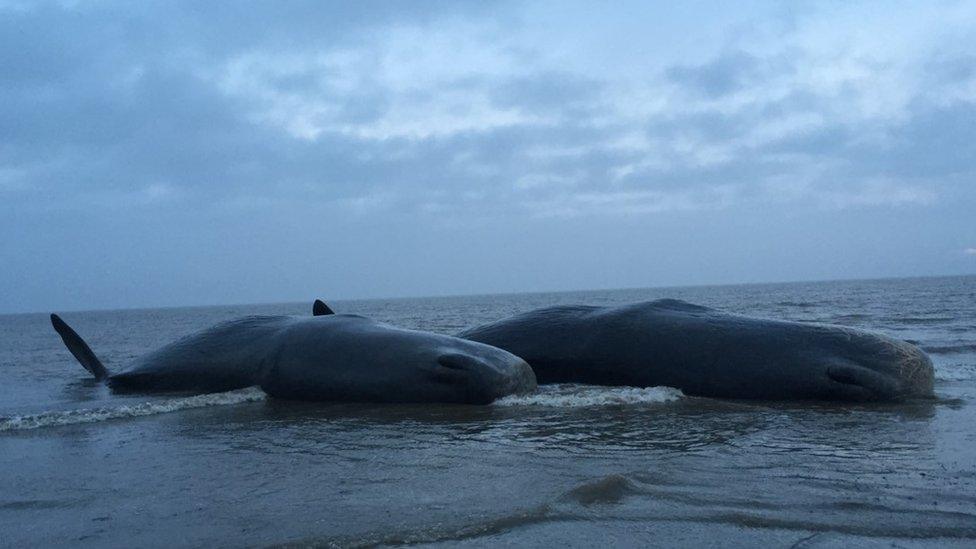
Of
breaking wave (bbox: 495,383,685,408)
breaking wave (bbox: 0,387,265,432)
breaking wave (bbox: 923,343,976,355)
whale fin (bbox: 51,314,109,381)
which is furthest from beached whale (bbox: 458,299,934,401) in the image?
breaking wave (bbox: 923,343,976,355)

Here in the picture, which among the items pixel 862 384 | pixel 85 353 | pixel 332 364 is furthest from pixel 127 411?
pixel 862 384

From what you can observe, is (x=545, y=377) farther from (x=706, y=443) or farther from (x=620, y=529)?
(x=620, y=529)

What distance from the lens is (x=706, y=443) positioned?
21.2 feet

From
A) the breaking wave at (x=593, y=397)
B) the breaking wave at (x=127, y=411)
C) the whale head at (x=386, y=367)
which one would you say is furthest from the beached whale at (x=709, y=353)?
the breaking wave at (x=127, y=411)

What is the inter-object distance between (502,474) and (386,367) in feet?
15.1

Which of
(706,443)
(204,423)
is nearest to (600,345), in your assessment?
(706,443)

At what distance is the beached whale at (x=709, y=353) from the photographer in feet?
30.7

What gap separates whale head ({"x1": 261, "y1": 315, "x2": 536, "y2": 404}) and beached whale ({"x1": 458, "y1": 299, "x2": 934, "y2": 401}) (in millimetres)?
1203

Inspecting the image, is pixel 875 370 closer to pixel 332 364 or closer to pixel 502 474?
pixel 502 474

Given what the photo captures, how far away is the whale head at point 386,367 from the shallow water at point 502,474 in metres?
0.34

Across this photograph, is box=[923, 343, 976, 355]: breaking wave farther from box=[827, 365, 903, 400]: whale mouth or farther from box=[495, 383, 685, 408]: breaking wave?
box=[495, 383, 685, 408]: breaking wave

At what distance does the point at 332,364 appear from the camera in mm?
10055

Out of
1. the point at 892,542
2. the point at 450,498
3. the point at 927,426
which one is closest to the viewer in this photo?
the point at 892,542

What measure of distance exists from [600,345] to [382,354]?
9.55 feet
